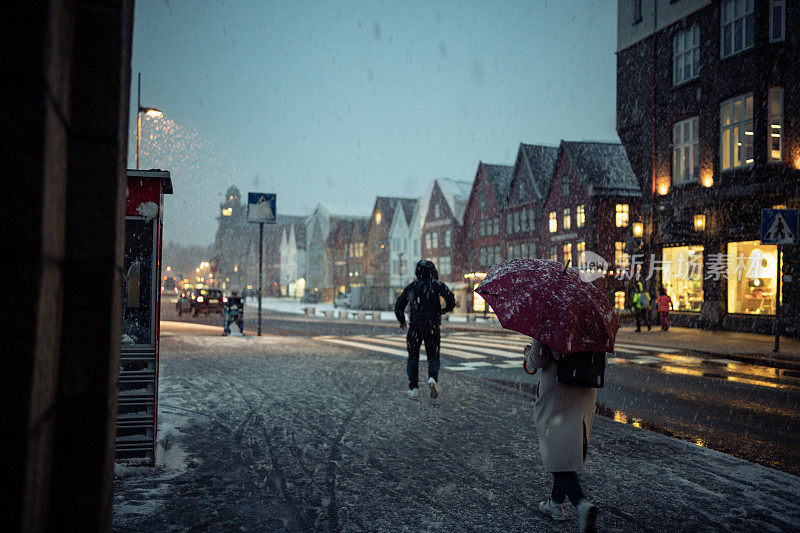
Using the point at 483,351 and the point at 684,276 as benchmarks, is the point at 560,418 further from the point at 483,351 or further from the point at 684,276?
the point at 684,276

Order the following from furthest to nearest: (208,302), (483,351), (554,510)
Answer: (208,302) < (483,351) < (554,510)

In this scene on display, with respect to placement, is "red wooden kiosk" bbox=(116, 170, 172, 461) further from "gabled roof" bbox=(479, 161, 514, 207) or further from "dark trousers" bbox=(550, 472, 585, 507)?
"gabled roof" bbox=(479, 161, 514, 207)

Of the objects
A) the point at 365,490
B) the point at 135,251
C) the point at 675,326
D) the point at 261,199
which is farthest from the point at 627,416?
the point at 675,326

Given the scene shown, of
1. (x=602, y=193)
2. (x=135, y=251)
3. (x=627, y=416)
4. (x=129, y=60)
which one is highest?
(x=602, y=193)

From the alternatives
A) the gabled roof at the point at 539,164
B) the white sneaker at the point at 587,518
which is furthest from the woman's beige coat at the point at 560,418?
the gabled roof at the point at 539,164

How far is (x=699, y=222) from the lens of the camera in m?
25.8

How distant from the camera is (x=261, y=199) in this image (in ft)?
61.1

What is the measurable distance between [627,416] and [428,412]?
8.38 feet

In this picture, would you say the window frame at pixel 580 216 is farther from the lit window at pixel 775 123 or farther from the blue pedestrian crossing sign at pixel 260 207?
the blue pedestrian crossing sign at pixel 260 207

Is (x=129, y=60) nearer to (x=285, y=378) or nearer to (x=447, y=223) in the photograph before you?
(x=285, y=378)

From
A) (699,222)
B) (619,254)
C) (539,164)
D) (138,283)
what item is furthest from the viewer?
(539,164)

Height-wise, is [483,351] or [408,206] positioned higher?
[408,206]

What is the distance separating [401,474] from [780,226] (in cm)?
1333

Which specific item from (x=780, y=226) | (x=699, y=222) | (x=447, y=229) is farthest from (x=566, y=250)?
(x=780, y=226)
